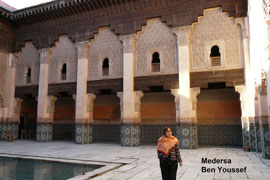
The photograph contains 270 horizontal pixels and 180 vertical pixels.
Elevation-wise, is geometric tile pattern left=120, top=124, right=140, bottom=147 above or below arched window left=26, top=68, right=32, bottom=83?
below

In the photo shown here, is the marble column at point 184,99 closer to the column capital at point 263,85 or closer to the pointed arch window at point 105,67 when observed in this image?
the column capital at point 263,85

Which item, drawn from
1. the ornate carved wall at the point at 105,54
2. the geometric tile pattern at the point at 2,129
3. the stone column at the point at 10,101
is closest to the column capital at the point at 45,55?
the stone column at the point at 10,101

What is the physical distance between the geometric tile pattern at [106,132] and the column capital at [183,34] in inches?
201

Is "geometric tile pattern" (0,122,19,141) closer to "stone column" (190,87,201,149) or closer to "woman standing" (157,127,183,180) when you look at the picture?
"stone column" (190,87,201,149)

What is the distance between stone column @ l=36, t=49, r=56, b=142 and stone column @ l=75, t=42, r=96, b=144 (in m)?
1.91

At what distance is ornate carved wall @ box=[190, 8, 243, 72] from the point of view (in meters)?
8.28

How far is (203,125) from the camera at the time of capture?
10.0 m

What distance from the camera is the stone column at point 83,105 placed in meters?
10.2

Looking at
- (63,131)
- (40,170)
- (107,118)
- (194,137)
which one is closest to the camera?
(40,170)

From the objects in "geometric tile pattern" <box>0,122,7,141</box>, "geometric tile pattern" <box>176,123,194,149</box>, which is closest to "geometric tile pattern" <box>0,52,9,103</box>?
"geometric tile pattern" <box>0,122,7,141</box>

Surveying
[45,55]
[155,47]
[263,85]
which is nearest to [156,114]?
[155,47]

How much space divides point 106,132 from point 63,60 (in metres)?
4.14

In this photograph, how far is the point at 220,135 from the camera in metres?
9.70

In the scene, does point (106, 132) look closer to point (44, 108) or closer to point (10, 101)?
point (44, 108)
